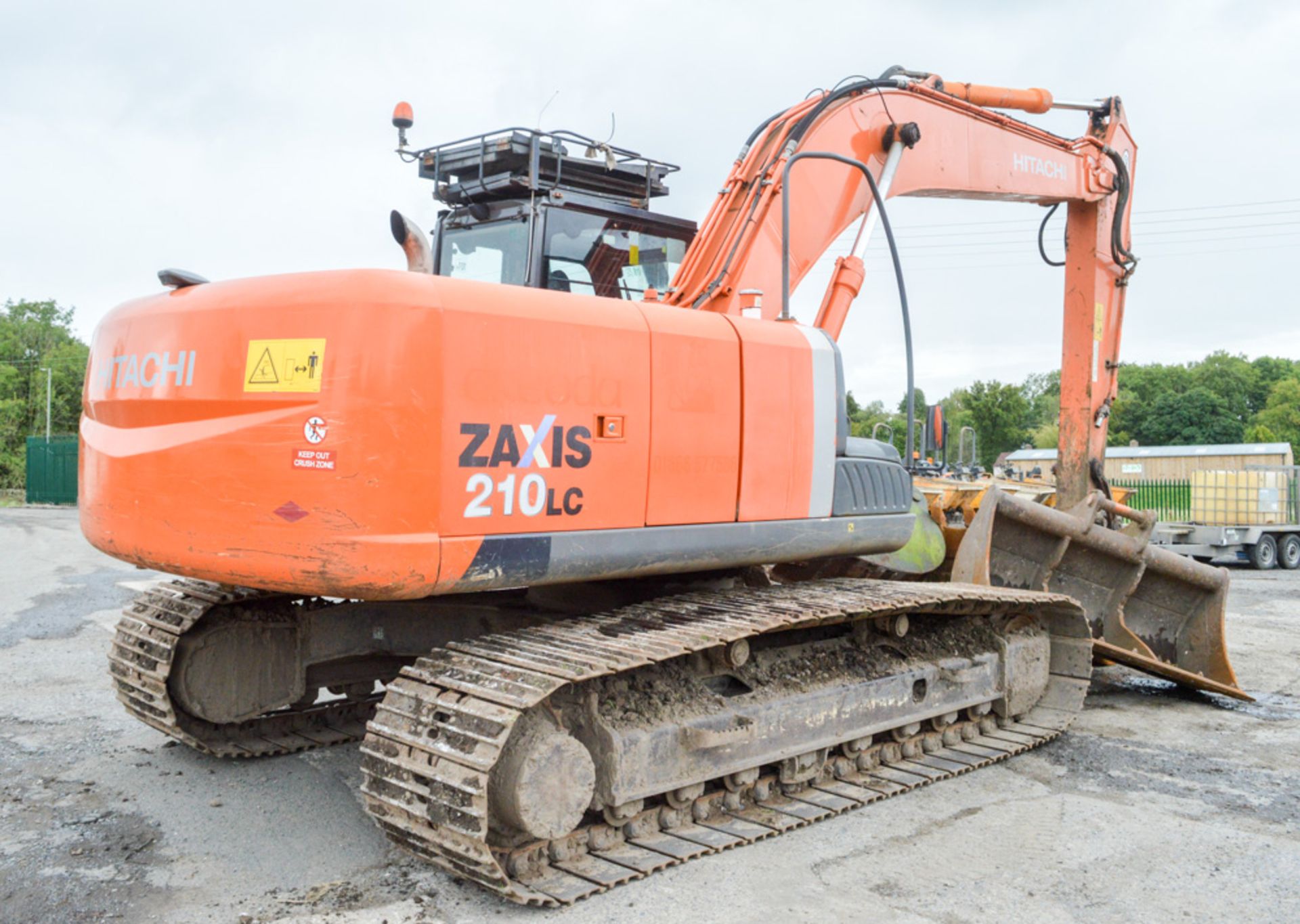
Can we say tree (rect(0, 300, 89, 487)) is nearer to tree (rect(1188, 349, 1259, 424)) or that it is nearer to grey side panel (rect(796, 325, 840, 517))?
grey side panel (rect(796, 325, 840, 517))

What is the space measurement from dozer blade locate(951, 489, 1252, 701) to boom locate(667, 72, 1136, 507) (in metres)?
0.85

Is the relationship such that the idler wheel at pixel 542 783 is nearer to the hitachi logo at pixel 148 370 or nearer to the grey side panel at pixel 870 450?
the hitachi logo at pixel 148 370

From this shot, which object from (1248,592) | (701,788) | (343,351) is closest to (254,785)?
(701,788)

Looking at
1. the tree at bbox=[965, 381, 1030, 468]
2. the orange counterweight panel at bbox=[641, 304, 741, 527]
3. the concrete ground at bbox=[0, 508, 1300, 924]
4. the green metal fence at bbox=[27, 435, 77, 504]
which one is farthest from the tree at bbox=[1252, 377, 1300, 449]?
the orange counterweight panel at bbox=[641, 304, 741, 527]

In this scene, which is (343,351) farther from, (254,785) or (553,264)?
(254,785)

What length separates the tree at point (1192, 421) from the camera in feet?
221

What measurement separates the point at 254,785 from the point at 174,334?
6.98 feet

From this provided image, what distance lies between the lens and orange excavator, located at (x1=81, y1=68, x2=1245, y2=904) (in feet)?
11.5

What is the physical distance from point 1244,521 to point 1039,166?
14424 mm

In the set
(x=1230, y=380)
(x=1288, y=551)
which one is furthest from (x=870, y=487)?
(x=1230, y=380)

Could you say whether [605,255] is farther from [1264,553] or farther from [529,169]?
[1264,553]

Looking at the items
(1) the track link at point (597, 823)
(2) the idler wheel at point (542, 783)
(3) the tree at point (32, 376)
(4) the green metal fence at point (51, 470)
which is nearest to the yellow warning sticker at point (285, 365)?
(1) the track link at point (597, 823)

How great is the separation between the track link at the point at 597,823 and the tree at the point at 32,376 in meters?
51.4

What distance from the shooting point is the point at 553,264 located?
5391 millimetres
